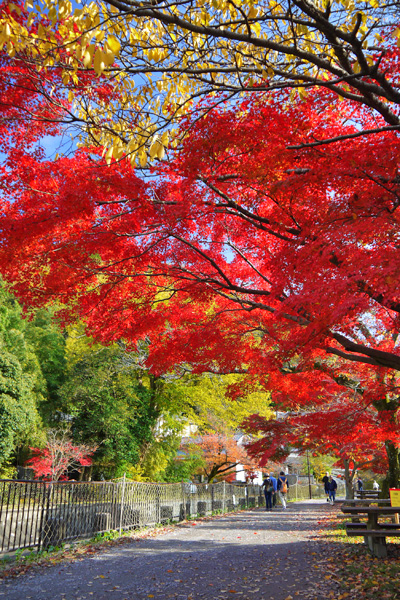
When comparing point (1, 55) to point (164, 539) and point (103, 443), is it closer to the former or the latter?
point (164, 539)

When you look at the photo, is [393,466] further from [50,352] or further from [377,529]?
[50,352]

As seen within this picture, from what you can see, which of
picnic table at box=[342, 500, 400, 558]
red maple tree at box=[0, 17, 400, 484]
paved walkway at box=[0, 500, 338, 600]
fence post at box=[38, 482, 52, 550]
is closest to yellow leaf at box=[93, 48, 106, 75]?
red maple tree at box=[0, 17, 400, 484]

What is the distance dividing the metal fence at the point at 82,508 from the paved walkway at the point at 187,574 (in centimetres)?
82

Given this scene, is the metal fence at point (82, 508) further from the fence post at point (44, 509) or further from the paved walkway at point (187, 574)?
the paved walkway at point (187, 574)

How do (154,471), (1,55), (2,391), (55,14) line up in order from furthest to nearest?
1. (154,471)
2. (2,391)
3. (1,55)
4. (55,14)

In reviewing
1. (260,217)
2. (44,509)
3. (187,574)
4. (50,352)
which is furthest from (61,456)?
(260,217)

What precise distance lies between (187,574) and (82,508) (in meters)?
3.59

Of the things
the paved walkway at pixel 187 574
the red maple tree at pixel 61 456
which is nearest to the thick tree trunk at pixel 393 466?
the paved walkway at pixel 187 574

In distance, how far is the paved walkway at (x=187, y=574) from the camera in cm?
518

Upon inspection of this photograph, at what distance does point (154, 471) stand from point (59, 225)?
15.7 metres

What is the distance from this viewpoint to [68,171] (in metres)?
6.87

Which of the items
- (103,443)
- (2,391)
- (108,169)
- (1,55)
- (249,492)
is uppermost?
(1,55)

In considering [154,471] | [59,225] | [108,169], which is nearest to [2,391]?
[154,471]

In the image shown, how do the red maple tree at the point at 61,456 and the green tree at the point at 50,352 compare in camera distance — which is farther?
the green tree at the point at 50,352
